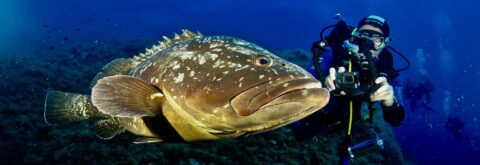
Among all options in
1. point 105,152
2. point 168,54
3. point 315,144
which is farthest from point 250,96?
point 315,144

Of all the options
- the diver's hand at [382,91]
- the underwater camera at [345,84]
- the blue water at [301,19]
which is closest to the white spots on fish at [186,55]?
the underwater camera at [345,84]

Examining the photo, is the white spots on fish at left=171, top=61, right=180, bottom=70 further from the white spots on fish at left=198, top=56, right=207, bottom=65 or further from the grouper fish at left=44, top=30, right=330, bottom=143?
the white spots on fish at left=198, top=56, right=207, bottom=65

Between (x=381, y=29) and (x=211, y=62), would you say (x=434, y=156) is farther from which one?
(x=211, y=62)

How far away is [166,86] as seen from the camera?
8.32 ft

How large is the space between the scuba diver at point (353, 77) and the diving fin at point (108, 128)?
8.78 feet

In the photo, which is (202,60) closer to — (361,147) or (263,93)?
(263,93)

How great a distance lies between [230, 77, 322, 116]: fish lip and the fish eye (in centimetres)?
19

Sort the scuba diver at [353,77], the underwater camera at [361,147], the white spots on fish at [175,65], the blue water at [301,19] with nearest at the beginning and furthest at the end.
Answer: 1. the white spots on fish at [175,65]
2. the scuba diver at [353,77]
3. the underwater camera at [361,147]
4. the blue water at [301,19]

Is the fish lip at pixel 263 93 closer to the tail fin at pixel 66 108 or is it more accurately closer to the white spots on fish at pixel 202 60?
the white spots on fish at pixel 202 60

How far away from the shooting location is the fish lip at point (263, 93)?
207cm

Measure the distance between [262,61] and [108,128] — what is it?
213 centimetres

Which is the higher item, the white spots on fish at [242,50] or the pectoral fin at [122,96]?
the white spots on fish at [242,50]

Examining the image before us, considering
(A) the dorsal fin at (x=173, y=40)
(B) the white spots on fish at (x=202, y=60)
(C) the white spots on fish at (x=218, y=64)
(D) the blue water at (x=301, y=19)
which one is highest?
(D) the blue water at (x=301, y=19)

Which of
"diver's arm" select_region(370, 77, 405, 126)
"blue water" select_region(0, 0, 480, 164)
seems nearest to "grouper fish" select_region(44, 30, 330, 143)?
"diver's arm" select_region(370, 77, 405, 126)
